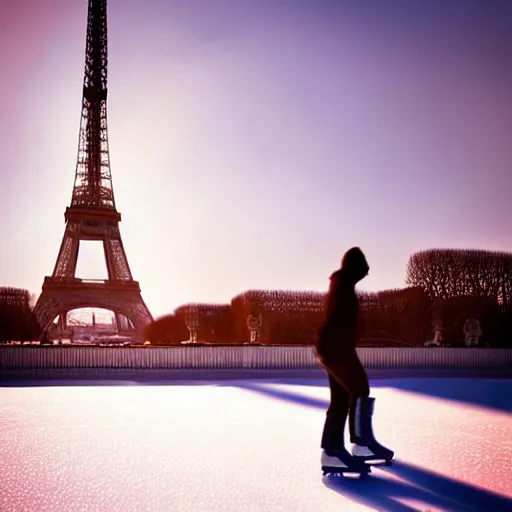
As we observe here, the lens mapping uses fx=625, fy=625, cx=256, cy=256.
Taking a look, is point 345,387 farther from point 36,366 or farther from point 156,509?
point 36,366

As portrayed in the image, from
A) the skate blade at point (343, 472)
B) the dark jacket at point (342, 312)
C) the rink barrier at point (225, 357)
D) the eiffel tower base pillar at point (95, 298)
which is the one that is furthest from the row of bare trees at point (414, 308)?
the dark jacket at point (342, 312)

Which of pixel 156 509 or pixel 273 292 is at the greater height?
pixel 273 292

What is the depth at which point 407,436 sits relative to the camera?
6336mm

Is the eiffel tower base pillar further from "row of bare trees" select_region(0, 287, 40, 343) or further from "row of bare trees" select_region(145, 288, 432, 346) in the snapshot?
"row of bare trees" select_region(145, 288, 432, 346)

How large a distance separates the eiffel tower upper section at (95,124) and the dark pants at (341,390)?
38550 mm

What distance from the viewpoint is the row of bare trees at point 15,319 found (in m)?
24.5

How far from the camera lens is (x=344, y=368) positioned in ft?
14.0

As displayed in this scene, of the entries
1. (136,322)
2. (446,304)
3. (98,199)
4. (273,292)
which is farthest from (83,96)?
(446,304)

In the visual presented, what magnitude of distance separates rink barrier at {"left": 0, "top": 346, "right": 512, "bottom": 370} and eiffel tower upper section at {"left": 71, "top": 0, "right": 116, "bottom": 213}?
2675 cm

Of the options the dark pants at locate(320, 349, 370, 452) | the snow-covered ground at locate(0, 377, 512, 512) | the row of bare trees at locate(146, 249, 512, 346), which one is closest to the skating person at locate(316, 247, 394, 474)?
the dark pants at locate(320, 349, 370, 452)

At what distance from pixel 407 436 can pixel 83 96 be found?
133ft

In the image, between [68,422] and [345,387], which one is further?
[68,422]

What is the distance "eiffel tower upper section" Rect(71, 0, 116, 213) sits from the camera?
41750 mm

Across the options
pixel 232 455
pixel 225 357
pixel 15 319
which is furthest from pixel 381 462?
pixel 15 319
